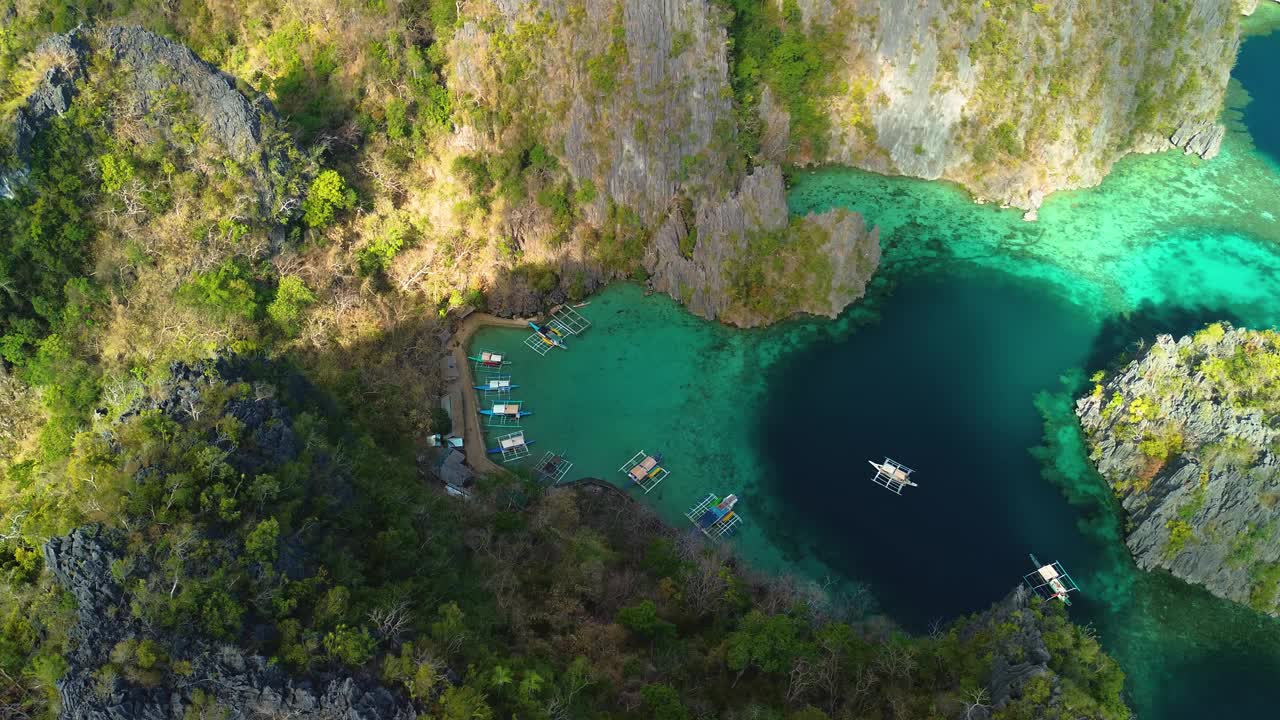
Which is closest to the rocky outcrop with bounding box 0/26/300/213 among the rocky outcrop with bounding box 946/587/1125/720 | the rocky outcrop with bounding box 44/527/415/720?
the rocky outcrop with bounding box 44/527/415/720

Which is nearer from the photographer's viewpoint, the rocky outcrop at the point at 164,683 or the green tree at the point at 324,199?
the rocky outcrop at the point at 164,683

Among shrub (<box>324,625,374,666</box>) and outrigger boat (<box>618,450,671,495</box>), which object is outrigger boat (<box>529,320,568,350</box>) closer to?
outrigger boat (<box>618,450,671,495</box>)

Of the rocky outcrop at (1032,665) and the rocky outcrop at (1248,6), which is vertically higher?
the rocky outcrop at (1248,6)

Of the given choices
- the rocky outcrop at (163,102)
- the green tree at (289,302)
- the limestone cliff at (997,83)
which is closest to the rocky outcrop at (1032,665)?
the green tree at (289,302)

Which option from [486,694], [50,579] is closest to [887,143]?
[486,694]

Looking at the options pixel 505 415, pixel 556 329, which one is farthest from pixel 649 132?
pixel 505 415

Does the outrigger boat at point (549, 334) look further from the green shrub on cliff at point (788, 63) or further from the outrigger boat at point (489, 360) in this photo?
the green shrub on cliff at point (788, 63)

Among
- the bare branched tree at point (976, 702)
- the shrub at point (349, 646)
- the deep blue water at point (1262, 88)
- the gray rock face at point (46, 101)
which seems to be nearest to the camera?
the shrub at point (349, 646)
